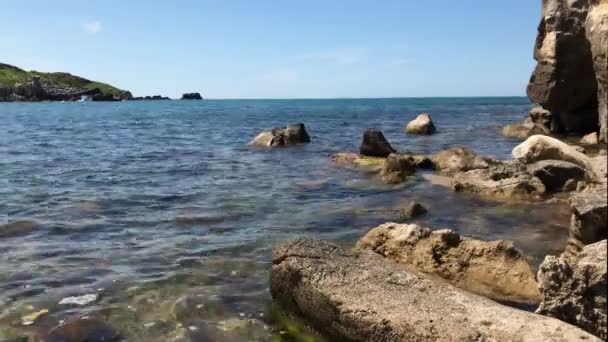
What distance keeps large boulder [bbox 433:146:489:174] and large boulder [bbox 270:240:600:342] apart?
12.8 metres

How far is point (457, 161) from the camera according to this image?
66.9ft

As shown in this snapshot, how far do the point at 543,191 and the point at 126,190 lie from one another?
488 inches

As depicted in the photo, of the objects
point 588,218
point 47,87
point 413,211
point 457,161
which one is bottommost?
point 413,211

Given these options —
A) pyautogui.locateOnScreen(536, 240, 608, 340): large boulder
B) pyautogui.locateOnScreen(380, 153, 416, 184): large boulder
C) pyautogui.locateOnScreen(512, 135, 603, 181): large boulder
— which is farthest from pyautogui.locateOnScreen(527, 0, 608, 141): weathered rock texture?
pyautogui.locateOnScreen(536, 240, 608, 340): large boulder

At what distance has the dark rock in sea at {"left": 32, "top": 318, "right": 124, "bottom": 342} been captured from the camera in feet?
22.4

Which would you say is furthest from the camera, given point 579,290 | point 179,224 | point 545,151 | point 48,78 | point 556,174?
point 48,78

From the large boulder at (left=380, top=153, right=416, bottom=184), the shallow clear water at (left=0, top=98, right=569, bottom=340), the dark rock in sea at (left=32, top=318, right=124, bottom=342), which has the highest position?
the large boulder at (left=380, top=153, right=416, bottom=184)

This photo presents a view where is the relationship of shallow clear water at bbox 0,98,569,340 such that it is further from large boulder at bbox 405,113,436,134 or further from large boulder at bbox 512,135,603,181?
large boulder at bbox 405,113,436,134

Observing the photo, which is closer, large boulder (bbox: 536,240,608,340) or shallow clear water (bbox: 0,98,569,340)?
large boulder (bbox: 536,240,608,340)

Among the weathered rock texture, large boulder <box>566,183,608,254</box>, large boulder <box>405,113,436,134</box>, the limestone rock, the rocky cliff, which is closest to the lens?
large boulder <box>566,183,608,254</box>

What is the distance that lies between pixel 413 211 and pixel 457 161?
305 inches

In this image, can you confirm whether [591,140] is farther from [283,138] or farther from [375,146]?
[283,138]

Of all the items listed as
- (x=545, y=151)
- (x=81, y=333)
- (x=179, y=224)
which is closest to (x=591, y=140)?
(x=545, y=151)

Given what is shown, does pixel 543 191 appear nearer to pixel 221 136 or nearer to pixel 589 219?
pixel 589 219
